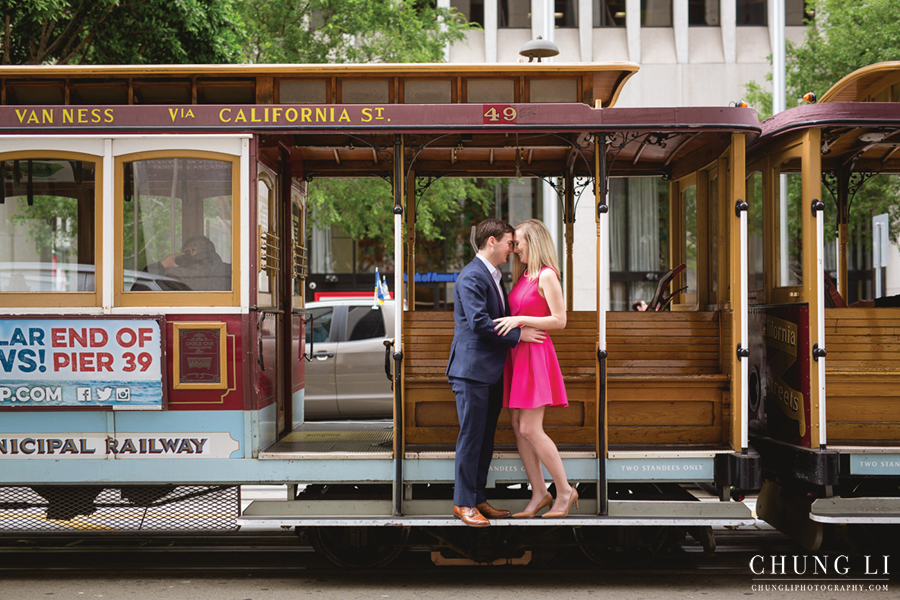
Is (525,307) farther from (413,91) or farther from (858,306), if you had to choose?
(858,306)

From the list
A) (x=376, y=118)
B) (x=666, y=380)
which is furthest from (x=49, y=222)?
(x=666, y=380)

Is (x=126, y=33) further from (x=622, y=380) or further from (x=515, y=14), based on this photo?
(x=515, y=14)

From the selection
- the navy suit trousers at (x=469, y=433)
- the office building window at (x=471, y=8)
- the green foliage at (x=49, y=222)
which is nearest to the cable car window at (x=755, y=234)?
the navy suit trousers at (x=469, y=433)

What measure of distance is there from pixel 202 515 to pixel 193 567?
57 centimetres

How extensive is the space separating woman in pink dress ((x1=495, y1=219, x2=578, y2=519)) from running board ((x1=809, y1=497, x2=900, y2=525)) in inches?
59.3

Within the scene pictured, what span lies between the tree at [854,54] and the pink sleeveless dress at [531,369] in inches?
337

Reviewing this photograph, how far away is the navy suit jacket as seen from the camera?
489cm

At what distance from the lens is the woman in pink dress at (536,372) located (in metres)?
4.95

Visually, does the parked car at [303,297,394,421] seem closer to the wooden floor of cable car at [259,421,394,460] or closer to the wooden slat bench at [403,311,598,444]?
the wooden floor of cable car at [259,421,394,460]

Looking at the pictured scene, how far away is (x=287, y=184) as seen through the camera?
644cm

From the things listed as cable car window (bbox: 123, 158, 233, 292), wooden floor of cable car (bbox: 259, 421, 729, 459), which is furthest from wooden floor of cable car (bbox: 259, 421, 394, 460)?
cable car window (bbox: 123, 158, 233, 292)

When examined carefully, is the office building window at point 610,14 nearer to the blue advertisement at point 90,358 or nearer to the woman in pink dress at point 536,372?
the woman in pink dress at point 536,372

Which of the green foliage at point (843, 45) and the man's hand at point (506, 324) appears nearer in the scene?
the man's hand at point (506, 324)

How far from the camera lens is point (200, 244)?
210 inches
